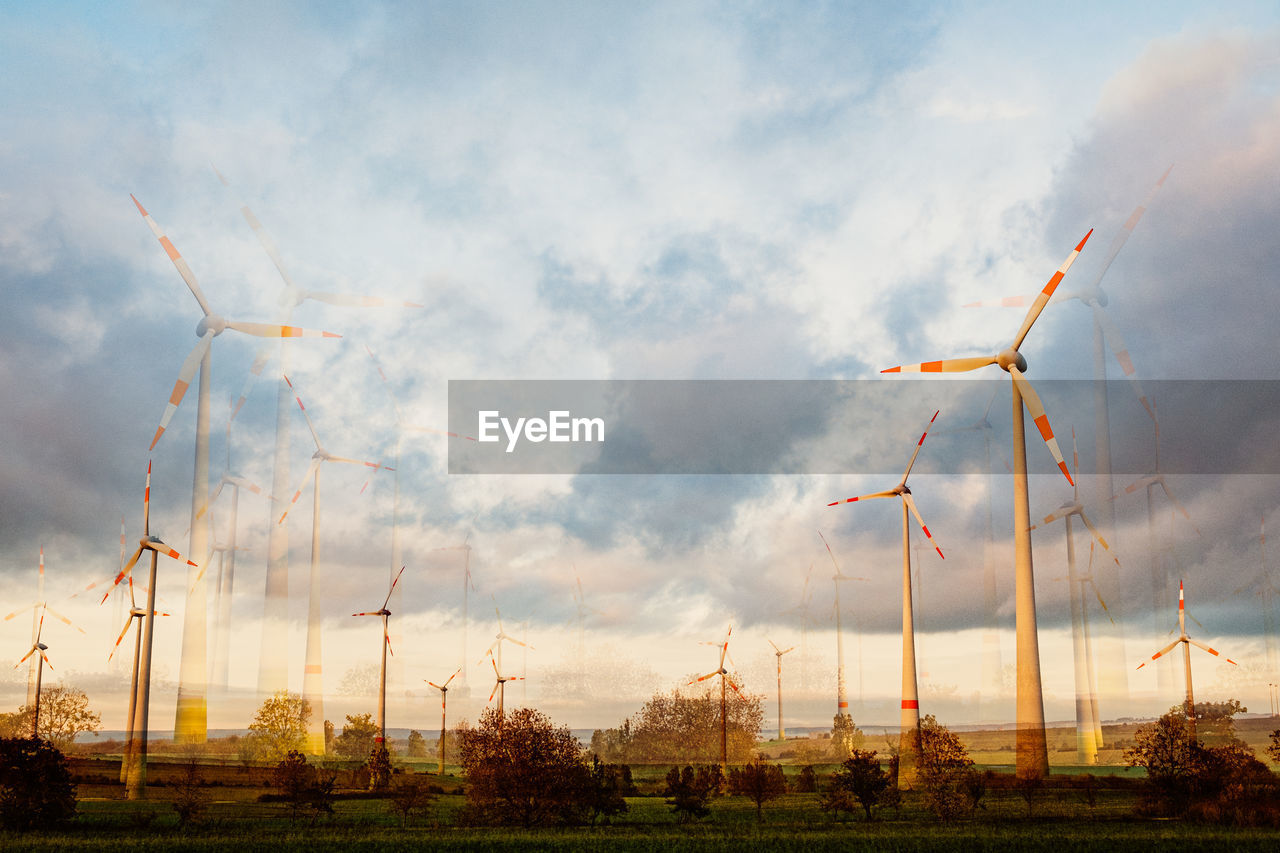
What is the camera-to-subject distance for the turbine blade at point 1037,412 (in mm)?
82688

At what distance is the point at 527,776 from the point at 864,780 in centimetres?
2636

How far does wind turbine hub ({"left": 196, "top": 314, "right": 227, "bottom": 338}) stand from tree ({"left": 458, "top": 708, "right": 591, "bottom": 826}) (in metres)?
60.3

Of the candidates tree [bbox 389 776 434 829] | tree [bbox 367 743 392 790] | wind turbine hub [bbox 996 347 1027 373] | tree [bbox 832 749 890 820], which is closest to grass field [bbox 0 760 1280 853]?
tree [bbox 389 776 434 829]

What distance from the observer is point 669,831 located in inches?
2790

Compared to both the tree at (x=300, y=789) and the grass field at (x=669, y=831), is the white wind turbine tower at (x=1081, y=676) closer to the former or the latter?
the grass field at (x=669, y=831)

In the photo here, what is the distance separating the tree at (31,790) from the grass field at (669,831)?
192 cm

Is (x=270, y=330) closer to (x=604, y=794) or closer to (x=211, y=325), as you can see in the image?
(x=211, y=325)

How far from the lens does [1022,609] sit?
84438mm

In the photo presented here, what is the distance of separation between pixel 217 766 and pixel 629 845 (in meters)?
98.8

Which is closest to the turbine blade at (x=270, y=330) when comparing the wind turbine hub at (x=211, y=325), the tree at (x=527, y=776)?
the wind turbine hub at (x=211, y=325)

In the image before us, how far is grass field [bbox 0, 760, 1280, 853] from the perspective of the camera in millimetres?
61438

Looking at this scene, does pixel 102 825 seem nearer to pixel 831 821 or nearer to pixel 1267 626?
pixel 831 821

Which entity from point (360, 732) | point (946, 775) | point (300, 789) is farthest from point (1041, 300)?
point (360, 732)

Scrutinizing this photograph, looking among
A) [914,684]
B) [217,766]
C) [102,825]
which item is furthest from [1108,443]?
[217,766]
